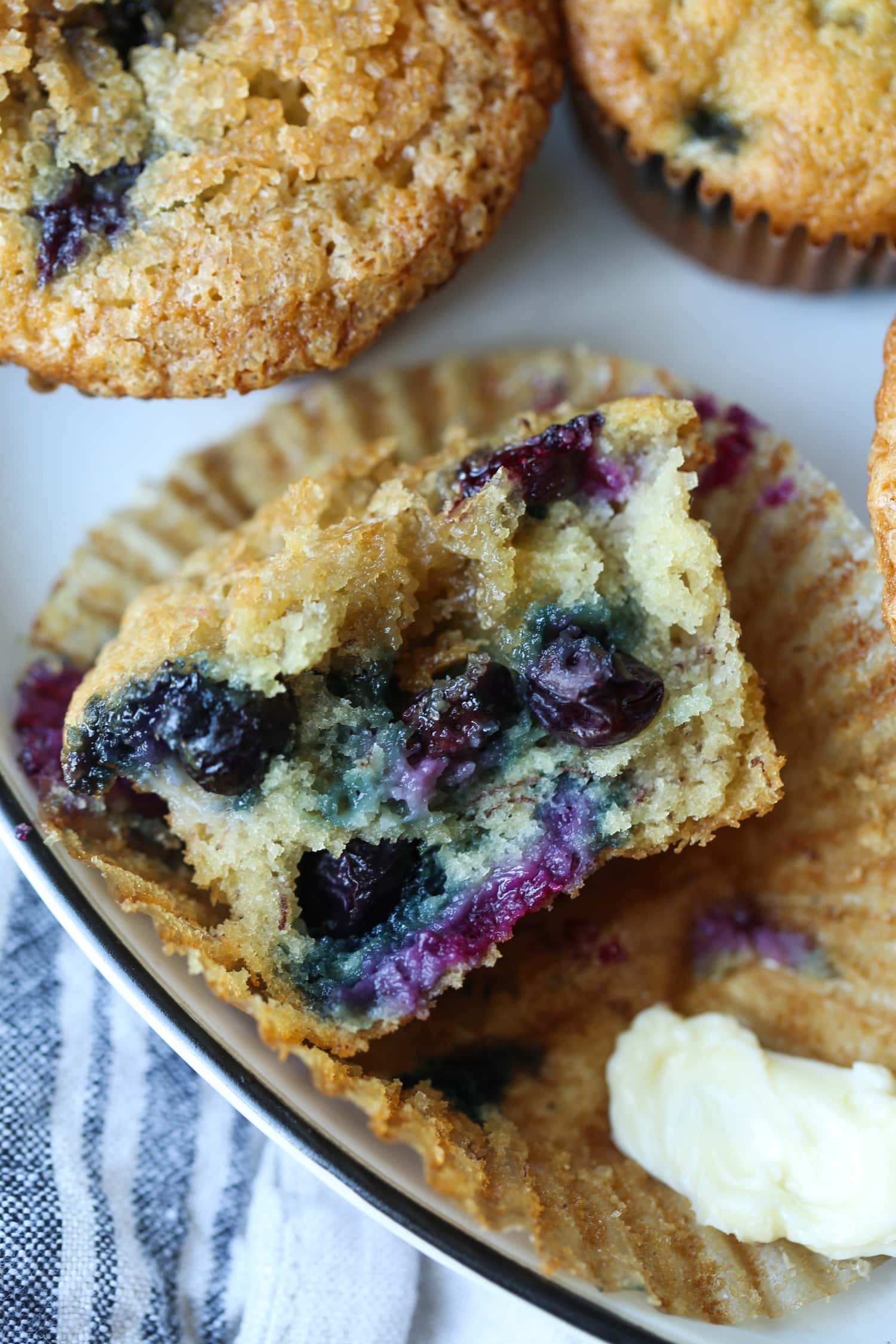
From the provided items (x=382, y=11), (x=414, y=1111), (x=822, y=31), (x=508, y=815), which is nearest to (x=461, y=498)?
(x=508, y=815)

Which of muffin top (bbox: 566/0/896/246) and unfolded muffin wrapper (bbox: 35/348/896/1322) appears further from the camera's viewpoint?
muffin top (bbox: 566/0/896/246)

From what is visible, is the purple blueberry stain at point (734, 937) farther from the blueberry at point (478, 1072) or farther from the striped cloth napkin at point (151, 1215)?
the striped cloth napkin at point (151, 1215)

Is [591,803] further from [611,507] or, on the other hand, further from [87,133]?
[87,133]

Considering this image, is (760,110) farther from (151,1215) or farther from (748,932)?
(151,1215)

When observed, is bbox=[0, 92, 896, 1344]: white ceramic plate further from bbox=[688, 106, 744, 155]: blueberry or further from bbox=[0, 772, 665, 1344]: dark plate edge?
bbox=[0, 772, 665, 1344]: dark plate edge

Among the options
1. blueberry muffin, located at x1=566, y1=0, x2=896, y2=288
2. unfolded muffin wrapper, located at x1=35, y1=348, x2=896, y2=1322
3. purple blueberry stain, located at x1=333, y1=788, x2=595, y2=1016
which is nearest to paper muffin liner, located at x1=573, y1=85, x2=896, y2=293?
blueberry muffin, located at x1=566, y1=0, x2=896, y2=288

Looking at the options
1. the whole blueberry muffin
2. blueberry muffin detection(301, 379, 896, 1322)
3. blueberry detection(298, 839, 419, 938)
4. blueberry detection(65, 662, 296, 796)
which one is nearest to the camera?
blueberry detection(65, 662, 296, 796)

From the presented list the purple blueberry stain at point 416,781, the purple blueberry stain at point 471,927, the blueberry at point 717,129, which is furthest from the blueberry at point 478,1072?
the blueberry at point 717,129
